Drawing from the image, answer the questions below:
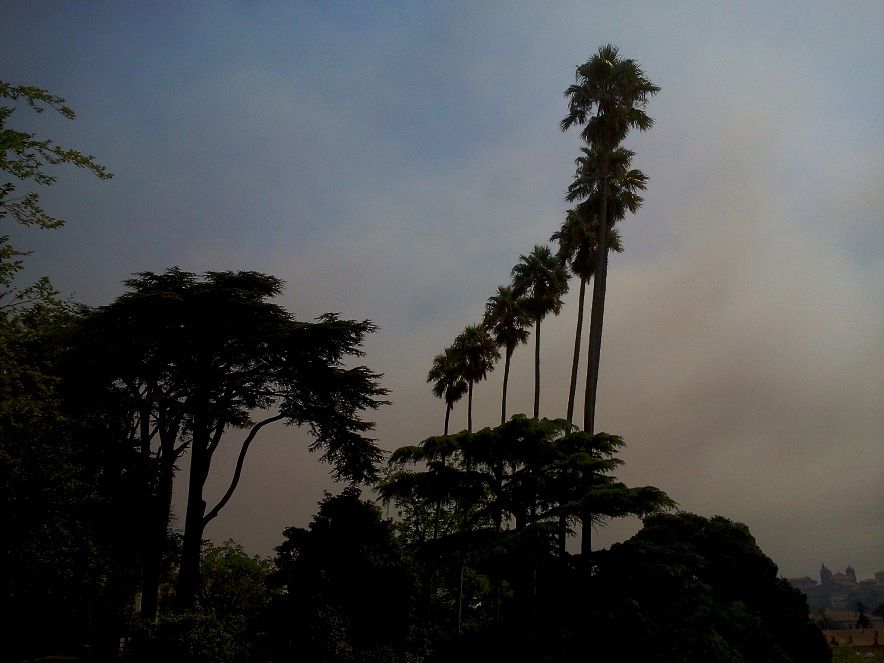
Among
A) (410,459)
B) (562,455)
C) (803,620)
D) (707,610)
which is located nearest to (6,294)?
(410,459)

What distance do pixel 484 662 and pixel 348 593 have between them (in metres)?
5.62

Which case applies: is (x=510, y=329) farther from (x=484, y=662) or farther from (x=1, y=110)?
(x=1, y=110)

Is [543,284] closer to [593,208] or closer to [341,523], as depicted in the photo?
[593,208]

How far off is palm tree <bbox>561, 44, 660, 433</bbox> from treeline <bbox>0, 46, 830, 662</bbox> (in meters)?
0.10

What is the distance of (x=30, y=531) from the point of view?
57.5 feet

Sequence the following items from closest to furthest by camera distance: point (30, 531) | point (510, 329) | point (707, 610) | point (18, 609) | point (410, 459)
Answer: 1. point (30, 531)
2. point (707, 610)
3. point (18, 609)
4. point (410, 459)
5. point (510, 329)

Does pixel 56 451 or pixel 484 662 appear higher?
pixel 56 451

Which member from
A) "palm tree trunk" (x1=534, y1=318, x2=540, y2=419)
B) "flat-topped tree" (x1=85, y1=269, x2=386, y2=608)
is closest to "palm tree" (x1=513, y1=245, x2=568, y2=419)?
"palm tree trunk" (x1=534, y1=318, x2=540, y2=419)

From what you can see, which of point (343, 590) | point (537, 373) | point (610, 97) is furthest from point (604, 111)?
point (343, 590)

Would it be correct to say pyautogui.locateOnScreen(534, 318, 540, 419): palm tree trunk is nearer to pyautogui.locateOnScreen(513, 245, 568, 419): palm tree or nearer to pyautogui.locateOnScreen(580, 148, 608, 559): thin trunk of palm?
pyautogui.locateOnScreen(513, 245, 568, 419): palm tree

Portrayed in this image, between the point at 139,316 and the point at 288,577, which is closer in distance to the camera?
the point at 288,577

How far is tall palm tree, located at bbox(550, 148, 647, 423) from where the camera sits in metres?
32.9

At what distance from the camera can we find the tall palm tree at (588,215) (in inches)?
1296

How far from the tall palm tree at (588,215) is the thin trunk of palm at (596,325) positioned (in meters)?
0.91
